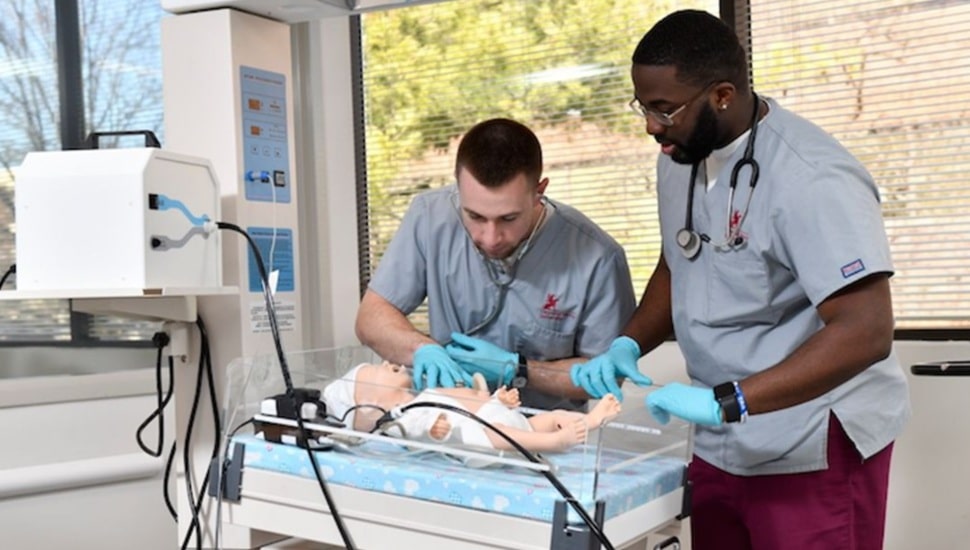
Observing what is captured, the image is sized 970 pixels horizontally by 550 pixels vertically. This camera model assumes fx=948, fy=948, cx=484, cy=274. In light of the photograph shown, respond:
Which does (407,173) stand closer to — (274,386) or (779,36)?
(779,36)

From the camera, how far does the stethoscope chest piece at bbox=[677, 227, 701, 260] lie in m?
1.68

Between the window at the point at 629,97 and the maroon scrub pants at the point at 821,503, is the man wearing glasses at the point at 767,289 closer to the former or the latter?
the maroon scrub pants at the point at 821,503

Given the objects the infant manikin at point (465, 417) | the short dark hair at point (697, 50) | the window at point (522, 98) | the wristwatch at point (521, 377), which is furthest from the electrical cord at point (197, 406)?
the window at point (522, 98)

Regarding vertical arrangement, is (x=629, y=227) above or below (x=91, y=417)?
above

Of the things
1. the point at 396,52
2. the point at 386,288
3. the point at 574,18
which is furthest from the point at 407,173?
the point at 386,288

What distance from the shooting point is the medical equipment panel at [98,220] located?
1.64 m

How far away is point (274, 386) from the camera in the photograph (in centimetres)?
168

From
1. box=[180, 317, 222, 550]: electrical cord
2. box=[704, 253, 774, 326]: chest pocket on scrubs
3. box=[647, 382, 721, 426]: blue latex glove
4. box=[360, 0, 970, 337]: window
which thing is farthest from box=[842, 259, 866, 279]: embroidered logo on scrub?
box=[180, 317, 222, 550]: electrical cord

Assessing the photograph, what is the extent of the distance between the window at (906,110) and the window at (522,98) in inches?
12.6

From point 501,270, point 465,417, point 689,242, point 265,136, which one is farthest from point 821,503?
point 265,136

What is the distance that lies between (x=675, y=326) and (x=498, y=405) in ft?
1.46

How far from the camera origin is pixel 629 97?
272cm

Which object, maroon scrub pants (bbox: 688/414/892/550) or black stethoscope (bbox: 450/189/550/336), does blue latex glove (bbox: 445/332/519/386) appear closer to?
black stethoscope (bbox: 450/189/550/336)

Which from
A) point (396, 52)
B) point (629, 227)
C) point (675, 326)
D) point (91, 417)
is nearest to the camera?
point (675, 326)
